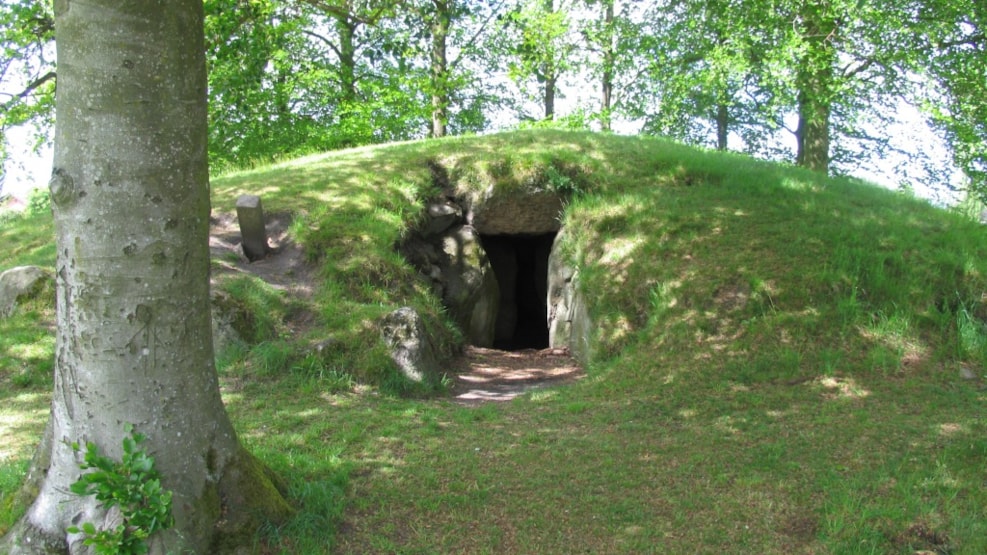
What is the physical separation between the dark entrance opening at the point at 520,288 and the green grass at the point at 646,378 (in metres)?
1.94

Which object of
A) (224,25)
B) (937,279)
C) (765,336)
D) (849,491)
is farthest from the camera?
(937,279)

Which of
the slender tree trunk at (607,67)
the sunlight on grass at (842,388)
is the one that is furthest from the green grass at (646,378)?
the slender tree trunk at (607,67)

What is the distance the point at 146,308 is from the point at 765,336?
584cm

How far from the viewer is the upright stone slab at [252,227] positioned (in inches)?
362

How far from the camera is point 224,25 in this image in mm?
6820

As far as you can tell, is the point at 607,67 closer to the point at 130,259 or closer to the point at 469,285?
the point at 469,285

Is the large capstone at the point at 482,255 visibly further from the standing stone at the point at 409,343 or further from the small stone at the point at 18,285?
the small stone at the point at 18,285

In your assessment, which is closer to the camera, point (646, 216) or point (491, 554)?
point (491, 554)

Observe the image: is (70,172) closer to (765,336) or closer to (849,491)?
(849,491)

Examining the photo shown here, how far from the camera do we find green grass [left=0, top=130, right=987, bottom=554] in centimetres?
445

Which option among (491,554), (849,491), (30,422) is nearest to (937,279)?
(849,491)

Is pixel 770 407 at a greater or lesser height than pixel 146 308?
lesser

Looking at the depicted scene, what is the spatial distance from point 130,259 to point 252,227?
596 centimetres

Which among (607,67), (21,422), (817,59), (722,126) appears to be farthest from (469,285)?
(722,126)
